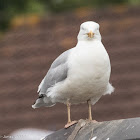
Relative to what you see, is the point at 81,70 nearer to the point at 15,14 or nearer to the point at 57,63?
the point at 57,63

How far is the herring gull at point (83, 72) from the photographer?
4.68 m

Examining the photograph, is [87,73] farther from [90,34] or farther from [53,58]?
[53,58]

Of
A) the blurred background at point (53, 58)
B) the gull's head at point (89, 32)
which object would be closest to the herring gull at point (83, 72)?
the gull's head at point (89, 32)

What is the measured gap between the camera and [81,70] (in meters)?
4.66

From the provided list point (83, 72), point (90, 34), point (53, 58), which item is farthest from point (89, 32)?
point (53, 58)

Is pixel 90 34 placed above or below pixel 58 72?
above

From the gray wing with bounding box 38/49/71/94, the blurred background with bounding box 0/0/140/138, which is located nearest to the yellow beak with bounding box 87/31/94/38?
the gray wing with bounding box 38/49/71/94

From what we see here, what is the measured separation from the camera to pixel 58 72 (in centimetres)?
495

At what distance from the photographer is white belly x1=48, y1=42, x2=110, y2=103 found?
4.67 meters

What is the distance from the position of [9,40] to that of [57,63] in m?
4.94

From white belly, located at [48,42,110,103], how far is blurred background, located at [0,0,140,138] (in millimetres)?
3523

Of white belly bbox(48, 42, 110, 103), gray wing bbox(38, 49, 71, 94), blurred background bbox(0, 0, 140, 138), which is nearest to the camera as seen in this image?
white belly bbox(48, 42, 110, 103)

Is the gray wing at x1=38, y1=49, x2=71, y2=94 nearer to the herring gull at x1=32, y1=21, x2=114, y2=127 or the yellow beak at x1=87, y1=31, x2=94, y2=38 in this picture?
the herring gull at x1=32, y1=21, x2=114, y2=127

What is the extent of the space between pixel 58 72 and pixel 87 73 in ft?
1.16
